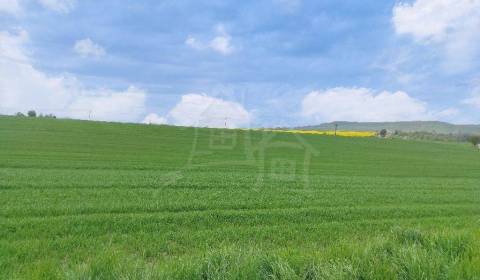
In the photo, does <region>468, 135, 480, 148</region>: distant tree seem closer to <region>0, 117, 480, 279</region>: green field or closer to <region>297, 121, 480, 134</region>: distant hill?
<region>297, 121, 480, 134</region>: distant hill

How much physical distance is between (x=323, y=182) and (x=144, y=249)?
14.2 metres

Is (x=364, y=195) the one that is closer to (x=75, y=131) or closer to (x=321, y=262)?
(x=321, y=262)

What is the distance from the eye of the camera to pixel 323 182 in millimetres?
21922

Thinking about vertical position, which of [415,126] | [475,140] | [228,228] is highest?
[415,126]

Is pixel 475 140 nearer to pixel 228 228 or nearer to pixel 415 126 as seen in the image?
pixel 415 126

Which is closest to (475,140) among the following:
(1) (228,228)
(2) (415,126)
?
(2) (415,126)

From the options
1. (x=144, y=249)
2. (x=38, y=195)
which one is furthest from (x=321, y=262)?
(x=38, y=195)

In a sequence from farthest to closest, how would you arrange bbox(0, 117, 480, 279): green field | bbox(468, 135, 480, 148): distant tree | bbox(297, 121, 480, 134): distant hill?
1. bbox(297, 121, 480, 134): distant hill
2. bbox(468, 135, 480, 148): distant tree
3. bbox(0, 117, 480, 279): green field

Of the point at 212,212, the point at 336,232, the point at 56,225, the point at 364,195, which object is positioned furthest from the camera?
the point at 364,195

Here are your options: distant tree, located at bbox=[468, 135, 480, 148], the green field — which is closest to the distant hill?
distant tree, located at bbox=[468, 135, 480, 148]

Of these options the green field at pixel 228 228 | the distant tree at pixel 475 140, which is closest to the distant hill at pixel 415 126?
the distant tree at pixel 475 140

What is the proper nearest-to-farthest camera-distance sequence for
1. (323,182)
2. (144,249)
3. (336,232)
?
(144,249), (336,232), (323,182)

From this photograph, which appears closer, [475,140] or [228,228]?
[228,228]

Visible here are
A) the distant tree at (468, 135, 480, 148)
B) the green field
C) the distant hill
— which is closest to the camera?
the green field
